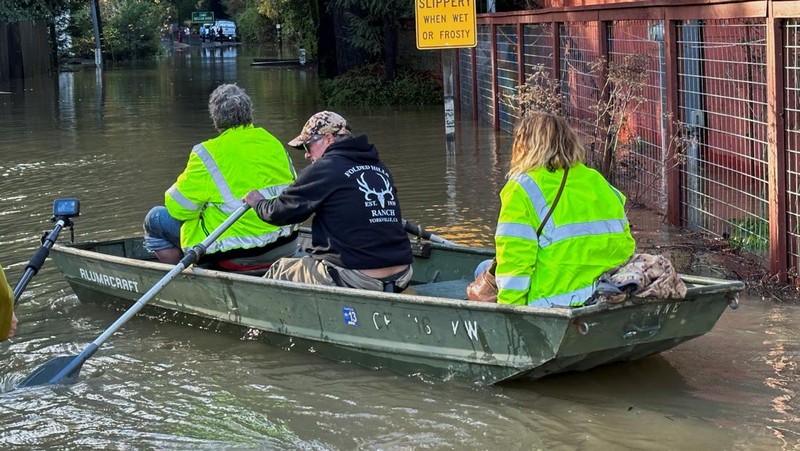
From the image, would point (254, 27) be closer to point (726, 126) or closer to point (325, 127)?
point (726, 126)

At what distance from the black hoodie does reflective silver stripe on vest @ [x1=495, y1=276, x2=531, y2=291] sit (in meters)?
1.16

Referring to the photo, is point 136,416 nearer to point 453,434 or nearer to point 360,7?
point 453,434

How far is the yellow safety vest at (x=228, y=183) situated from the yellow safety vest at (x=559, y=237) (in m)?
2.39

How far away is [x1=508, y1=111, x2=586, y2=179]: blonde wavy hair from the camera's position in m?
6.32

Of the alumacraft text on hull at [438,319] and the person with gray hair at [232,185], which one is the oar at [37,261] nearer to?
the alumacraft text on hull at [438,319]

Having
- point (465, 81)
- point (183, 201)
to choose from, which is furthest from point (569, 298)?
point (465, 81)

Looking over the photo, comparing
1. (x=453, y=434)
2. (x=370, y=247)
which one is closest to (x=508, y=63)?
(x=370, y=247)

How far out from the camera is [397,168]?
16.0m

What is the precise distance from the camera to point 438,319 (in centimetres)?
675

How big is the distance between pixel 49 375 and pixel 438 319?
2.37 meters

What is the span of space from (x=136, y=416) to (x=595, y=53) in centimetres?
768

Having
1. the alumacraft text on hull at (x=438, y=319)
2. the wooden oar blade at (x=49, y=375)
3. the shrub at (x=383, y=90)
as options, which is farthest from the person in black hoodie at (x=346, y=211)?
the shrub at (x=383, y=90)

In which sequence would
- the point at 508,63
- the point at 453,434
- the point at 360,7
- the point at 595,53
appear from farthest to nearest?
the point at 360,7 → the point at 508,63 → the point at 595,53 → the point at 453,434

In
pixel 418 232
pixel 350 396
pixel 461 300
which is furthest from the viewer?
pixel 418 232
